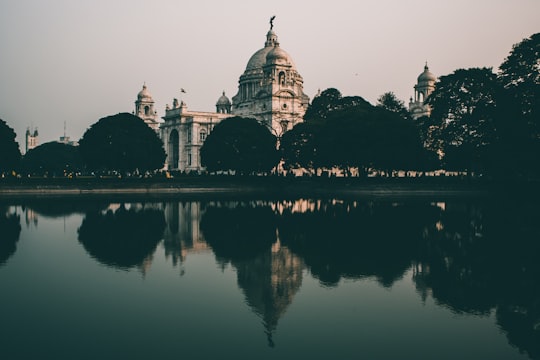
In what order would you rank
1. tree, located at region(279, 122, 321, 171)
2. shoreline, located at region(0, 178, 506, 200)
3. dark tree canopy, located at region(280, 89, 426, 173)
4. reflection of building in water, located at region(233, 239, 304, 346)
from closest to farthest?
reflection of building in water, located at region(233, 239, 304, 346) → shoreline, located at region(0, 178, 506, 200) → dark tree canopy, located at region(280, 89, 426, 173) → tree, located at region(279, 122, 321, 171)

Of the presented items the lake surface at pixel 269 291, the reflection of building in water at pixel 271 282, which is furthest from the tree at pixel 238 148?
the reflection of building in water at pixel 271 282

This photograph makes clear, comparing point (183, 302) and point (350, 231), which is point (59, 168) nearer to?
point (350, 231)

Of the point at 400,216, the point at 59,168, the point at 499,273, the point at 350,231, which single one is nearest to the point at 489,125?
the point at 400,216

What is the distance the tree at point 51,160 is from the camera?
5851 inches

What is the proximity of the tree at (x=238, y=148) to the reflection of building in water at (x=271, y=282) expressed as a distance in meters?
64.4

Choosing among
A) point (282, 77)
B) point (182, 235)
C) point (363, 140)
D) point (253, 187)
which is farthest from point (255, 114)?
point (182, 235)

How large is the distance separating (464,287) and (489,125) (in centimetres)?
5240

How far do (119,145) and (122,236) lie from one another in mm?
55039

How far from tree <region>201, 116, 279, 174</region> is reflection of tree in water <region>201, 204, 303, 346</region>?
48.9 m

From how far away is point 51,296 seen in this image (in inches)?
731

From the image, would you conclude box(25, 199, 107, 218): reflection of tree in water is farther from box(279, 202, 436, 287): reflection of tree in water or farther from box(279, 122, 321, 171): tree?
box(279, 122, 321, 171): tree

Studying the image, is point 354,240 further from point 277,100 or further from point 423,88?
point 423,88

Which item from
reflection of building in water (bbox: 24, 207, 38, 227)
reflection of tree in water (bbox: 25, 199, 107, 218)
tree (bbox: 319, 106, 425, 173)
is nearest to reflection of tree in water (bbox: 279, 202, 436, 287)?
reflection of building in water (bbox: 24, 207, 38, 227)

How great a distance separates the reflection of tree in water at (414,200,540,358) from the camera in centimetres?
1638
